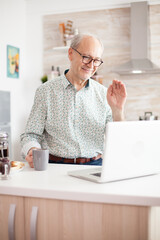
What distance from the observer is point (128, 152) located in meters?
1.28

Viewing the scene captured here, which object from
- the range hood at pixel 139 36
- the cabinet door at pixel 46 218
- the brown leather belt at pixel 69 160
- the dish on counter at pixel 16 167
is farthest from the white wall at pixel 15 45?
the cabinet door at pixel 46 218

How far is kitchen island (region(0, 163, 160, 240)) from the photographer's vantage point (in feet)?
3.65

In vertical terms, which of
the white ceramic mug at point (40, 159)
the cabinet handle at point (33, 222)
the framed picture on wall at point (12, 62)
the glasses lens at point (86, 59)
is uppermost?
the framed picture on wall at point (12, 62)

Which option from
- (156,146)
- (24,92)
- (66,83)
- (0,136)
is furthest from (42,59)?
(156,146)

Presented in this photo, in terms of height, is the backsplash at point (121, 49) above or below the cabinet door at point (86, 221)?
above

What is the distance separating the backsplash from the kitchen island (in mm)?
3135

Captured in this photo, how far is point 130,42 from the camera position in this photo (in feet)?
14.5

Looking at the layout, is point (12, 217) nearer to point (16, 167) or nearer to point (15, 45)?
point (16, 167)

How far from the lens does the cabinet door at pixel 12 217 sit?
1.24m

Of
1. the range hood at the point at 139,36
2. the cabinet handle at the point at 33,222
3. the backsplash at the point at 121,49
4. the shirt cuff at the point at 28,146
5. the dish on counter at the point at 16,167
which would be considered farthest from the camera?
the backsplash at the point at 121,49

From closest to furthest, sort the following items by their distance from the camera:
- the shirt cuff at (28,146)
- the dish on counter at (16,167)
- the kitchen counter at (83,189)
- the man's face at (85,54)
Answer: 1. the kitchen counter at (83,189)
2. the dish on counter at (16,167)
3. the shirt cuff at (28,146)
4. the man's face at (85,54)

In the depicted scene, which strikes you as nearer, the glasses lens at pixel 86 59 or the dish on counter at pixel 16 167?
the dish on counter at pixel 16 167

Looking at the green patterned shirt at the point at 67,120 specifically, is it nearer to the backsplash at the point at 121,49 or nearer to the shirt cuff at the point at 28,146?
the shirt cuff at the point at 28,146

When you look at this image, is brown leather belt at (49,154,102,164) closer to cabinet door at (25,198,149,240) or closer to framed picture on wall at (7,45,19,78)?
cabinet door at (25,198,149,240)
